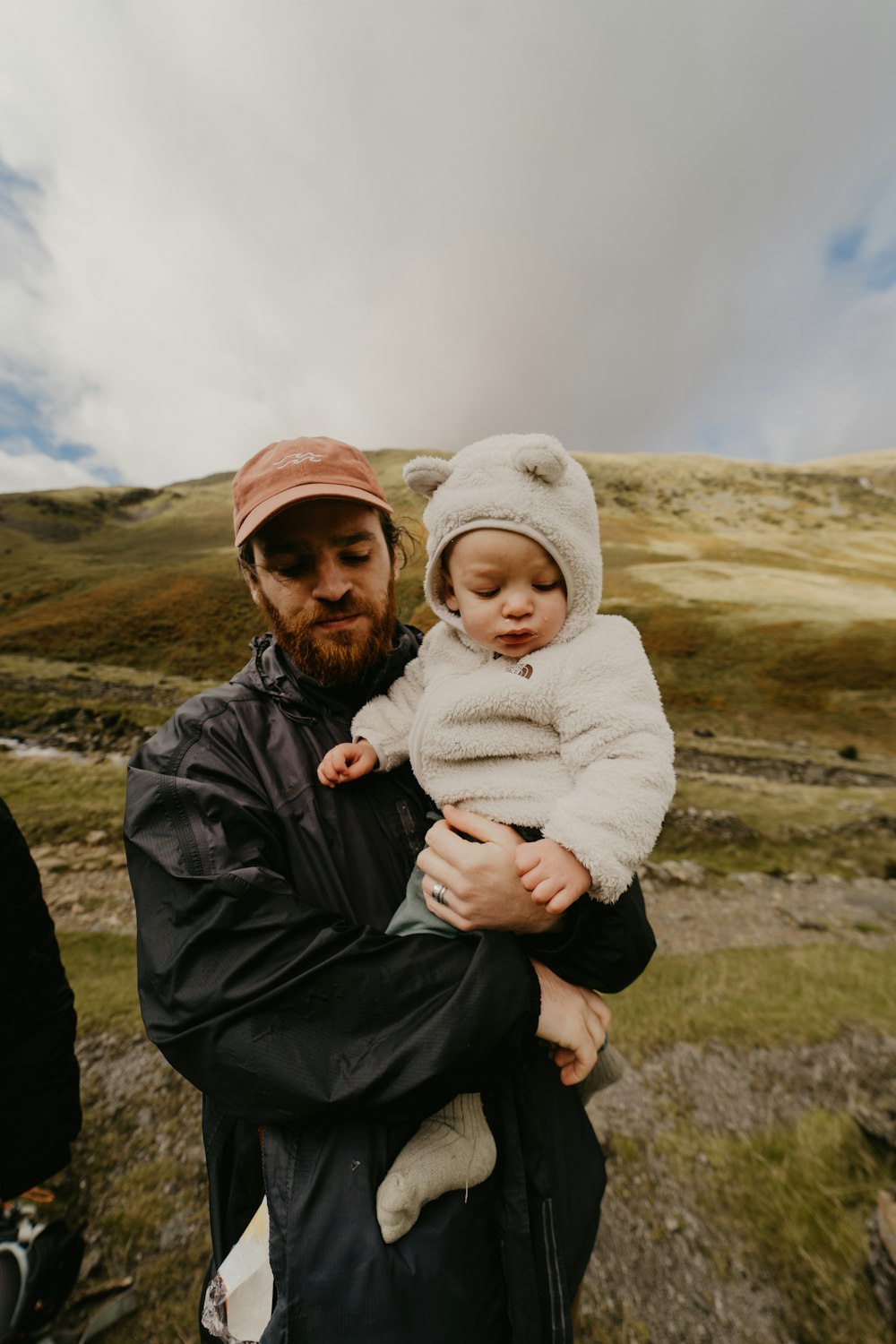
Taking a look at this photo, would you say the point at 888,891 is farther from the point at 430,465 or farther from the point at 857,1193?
the point at 430,465

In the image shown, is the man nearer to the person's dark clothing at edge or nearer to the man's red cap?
the man's red cap

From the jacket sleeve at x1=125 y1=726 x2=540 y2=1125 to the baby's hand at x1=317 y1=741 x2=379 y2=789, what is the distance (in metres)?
0.63

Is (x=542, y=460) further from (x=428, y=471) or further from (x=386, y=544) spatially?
(x=386, y=544)

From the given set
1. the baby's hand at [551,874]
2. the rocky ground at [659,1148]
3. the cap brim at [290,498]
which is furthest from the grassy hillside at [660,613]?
the rocky ground at [659,1148]

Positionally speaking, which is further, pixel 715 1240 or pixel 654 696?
pixel 715 1240

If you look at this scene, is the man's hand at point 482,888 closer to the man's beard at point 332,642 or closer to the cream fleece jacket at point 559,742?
the cream fleece jacket at point 559,742

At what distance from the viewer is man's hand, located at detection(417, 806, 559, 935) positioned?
232 cm

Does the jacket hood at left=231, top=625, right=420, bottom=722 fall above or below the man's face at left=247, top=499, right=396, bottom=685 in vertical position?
below

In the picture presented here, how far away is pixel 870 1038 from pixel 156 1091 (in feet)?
28.7

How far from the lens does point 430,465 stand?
319 centimetres

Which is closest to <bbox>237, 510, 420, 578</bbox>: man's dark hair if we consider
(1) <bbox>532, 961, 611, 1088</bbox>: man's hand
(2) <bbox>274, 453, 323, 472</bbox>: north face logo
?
(2) <bbox>274, 453, 323, 472</bbox>: north face logo

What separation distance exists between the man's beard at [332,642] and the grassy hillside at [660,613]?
357 centimetres

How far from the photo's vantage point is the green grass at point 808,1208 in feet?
13.0

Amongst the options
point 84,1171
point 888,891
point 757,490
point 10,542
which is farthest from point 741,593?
point 757,490
